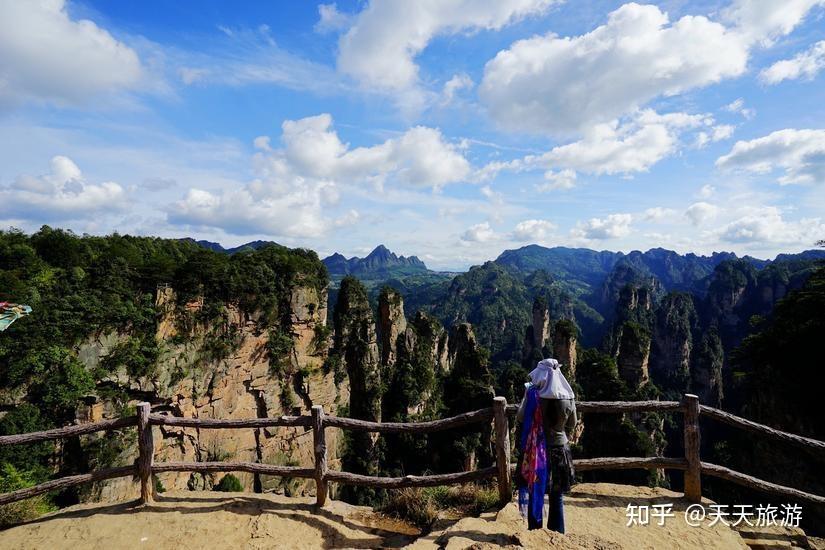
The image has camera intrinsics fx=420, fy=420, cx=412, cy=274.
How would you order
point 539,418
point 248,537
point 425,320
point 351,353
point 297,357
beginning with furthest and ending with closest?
1. point 425,320
2. point 351,353
3. point 297,357
4. point 248,537
5. point 539,418

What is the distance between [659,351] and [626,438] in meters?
51.9

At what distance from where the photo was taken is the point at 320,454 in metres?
6.36

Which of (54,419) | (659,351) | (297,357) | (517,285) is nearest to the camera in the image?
(54,419)

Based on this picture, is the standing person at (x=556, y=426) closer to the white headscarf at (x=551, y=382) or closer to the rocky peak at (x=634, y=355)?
the white headscarf at (x=551, y=382)

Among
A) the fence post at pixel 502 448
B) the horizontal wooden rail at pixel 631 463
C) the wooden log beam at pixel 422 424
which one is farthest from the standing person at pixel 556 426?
the horizontal wooden rail at pixel 631 463

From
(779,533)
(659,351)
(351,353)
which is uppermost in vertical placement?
(779,533)

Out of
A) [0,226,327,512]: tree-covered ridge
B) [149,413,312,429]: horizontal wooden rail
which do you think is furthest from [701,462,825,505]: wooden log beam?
[0,226,327,512]: tree-covered ridge

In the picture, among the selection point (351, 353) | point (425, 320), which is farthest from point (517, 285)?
point (351, 353)

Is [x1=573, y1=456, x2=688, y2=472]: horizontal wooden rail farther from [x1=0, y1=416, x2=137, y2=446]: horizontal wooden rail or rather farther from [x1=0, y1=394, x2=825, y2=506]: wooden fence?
[x1=0, y1=416, x2=137, y2=446]: horizontal wooden rail

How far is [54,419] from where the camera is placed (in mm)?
16844

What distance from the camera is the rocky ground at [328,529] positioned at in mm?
5320

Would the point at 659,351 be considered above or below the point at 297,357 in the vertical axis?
below

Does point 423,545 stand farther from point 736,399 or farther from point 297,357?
point 736,399

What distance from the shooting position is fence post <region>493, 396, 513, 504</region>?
593 centimetres
